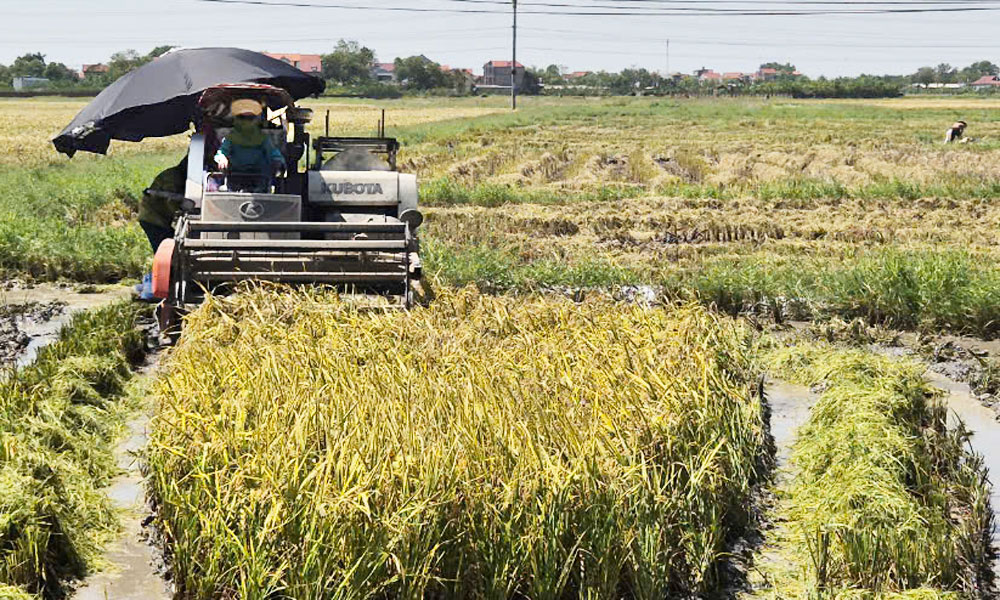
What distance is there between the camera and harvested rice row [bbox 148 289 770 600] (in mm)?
4738

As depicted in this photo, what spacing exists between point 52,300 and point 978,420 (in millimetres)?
8490

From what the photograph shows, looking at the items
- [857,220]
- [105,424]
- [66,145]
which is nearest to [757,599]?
[105,424]

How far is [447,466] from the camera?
5.13 m

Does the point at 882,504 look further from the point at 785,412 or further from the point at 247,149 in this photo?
the point at 247,149

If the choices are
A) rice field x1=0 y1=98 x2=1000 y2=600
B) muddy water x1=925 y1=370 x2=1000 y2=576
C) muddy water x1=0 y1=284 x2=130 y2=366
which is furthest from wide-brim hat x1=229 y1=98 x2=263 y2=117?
muddy water x1=925 y1=370 x2=1000 y2=576

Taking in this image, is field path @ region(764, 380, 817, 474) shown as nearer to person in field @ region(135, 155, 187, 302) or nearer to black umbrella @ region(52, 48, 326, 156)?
black umbrella @ region(52, 48, 326, 156)

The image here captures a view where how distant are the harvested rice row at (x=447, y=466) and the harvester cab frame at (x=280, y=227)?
1.33 meters

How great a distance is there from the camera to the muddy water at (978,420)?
707 cm

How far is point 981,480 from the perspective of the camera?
243 inches

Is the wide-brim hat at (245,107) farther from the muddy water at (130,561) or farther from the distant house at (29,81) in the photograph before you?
the distant house at (29,81)

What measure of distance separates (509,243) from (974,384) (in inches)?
270

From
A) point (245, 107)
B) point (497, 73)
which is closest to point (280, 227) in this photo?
point (245, 107)

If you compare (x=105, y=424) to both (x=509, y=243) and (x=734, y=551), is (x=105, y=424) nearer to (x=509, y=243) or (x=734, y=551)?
(x=734, y=551)

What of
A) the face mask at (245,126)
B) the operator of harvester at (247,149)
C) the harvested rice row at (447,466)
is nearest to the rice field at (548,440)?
the harvested rice row at (447,466)
